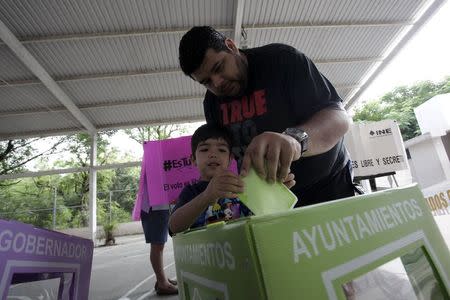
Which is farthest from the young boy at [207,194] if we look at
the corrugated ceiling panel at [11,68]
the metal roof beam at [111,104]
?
the metal roof beam at [111,104]

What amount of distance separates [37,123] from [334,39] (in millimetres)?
6478

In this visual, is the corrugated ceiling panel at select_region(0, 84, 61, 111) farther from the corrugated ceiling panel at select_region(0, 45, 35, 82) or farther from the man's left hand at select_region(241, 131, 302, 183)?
the man's left hand at select_region(241, 131, 302, 183)

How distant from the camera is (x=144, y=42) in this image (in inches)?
188

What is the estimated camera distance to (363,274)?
360 mm

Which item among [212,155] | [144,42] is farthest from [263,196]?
[144,42]

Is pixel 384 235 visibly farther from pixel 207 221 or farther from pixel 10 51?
pixel 10 51

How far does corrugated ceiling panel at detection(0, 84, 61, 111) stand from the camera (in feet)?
18.7

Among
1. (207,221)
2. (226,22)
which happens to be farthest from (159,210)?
(226,22)

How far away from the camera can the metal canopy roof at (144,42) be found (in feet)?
13.9

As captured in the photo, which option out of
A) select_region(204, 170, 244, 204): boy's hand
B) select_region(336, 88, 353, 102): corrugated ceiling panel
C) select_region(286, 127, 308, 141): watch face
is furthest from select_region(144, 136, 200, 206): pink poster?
select_region(336, 88, 353, 102): corrugated ceiling panel

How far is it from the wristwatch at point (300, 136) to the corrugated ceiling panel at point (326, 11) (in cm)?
402

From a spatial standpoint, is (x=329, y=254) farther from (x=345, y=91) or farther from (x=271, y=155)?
(x=345, y=91)

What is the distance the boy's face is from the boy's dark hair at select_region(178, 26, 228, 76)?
0.33 meters

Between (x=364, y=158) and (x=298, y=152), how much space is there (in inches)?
109
